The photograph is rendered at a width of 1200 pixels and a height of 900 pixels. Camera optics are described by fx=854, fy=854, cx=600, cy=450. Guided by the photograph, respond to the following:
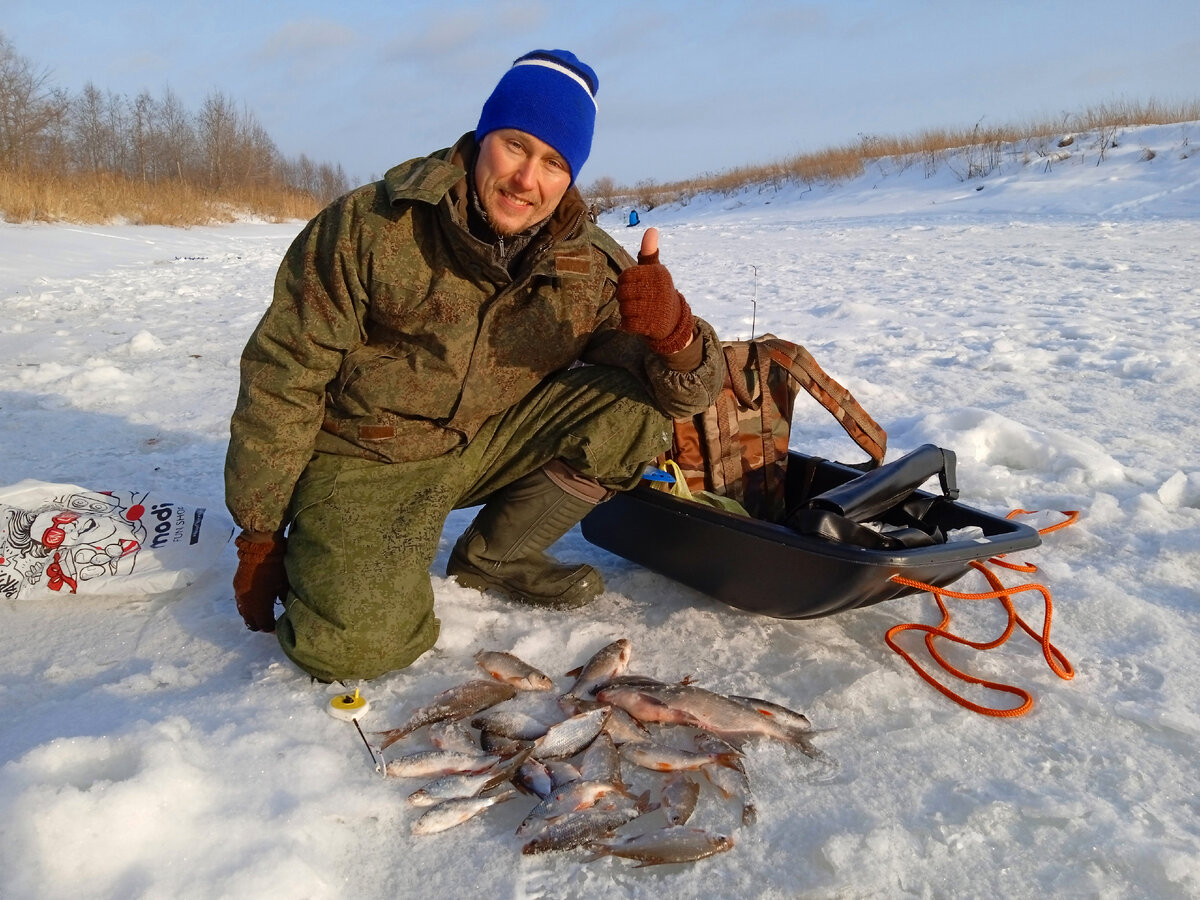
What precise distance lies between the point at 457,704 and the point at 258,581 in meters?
0.75

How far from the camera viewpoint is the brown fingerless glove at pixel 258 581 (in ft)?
8.27

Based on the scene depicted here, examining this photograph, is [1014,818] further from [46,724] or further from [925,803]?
[46,724]

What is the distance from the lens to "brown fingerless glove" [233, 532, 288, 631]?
8.27 feet

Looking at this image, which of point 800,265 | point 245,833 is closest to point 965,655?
point 245,833

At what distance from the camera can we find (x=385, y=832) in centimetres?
182

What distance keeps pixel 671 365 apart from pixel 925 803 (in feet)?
4.29

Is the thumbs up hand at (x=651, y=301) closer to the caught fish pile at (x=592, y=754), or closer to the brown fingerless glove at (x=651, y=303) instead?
the brown fingerless glove at (x=651, y=303)

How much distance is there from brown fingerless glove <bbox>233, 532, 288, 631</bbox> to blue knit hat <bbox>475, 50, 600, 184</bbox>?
4.63ft

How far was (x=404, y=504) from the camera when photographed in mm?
2672

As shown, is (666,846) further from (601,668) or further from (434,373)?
(434,373)

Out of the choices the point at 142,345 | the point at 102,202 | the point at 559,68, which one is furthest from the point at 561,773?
the point at 102,202

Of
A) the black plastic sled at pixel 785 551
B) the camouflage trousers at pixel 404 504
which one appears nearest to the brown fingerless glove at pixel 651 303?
the camouflage trousers at pixel 404 504

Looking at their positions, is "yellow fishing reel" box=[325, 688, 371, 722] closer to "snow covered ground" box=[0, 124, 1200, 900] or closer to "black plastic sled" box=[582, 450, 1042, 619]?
"snow covered ground" box=[0, 124, 1200, 900]

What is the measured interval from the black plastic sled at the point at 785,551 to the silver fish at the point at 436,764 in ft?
3.05
